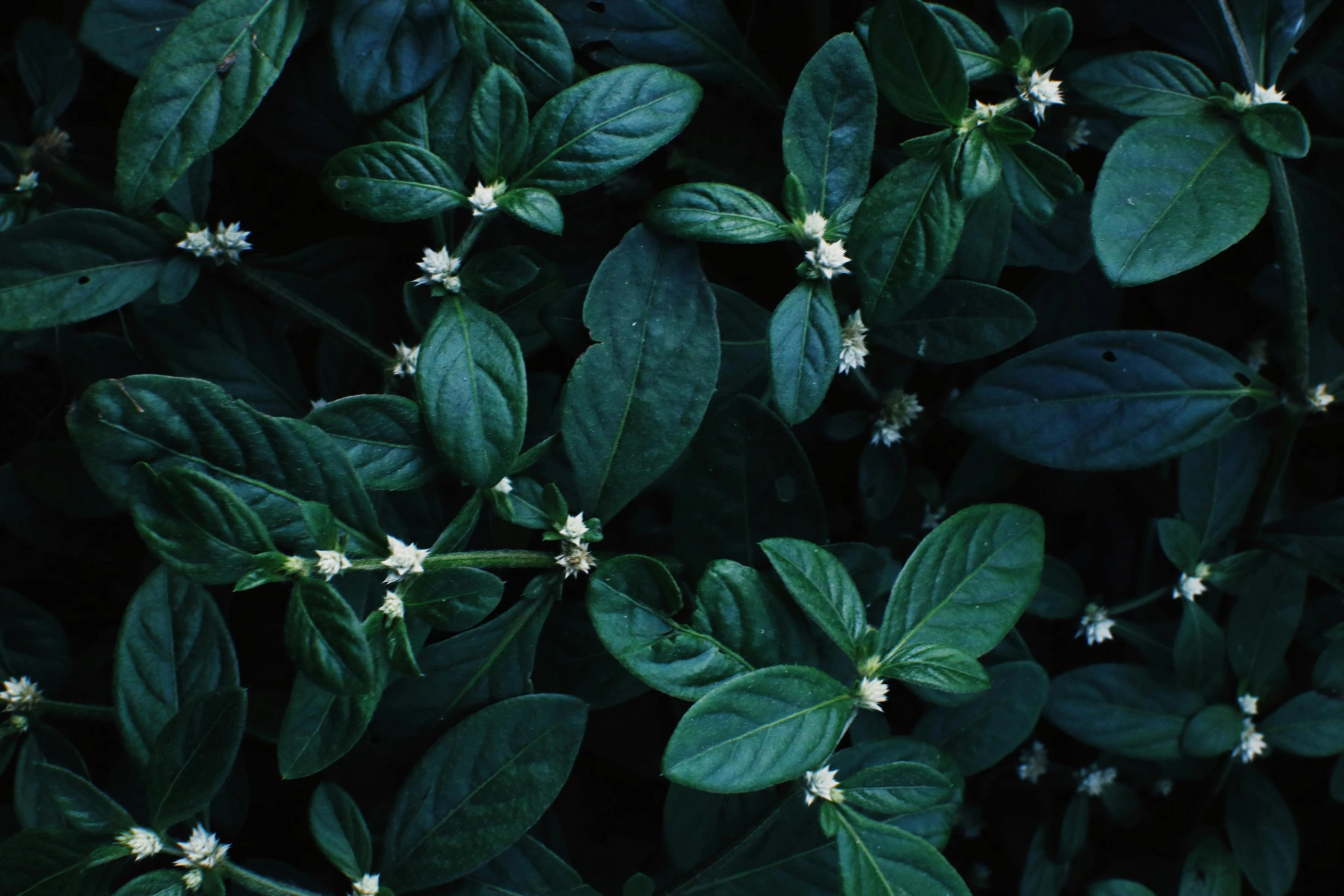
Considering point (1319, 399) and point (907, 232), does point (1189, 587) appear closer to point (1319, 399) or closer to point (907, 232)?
point (1319, 399)

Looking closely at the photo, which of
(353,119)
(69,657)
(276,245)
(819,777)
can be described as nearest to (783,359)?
(819,777)

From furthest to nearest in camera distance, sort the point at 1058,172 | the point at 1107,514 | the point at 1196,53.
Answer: the point at 1107,514 < the point at 1196,53 < the point at 1058,172

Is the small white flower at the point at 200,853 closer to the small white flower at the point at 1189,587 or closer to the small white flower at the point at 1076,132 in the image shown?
the small white flower at the point at 1189,587

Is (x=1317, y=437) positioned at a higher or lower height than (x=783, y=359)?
lower

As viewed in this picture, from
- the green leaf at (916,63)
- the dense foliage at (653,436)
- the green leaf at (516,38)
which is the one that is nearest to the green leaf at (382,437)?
the dense foliage at (653,436)

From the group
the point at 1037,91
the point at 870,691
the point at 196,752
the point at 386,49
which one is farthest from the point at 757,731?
the point at 386,49

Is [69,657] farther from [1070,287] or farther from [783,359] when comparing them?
[1070,287]

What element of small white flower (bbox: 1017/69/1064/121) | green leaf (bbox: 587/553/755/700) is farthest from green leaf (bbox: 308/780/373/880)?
small white flower (bbox: 1017/69/1064/121)
